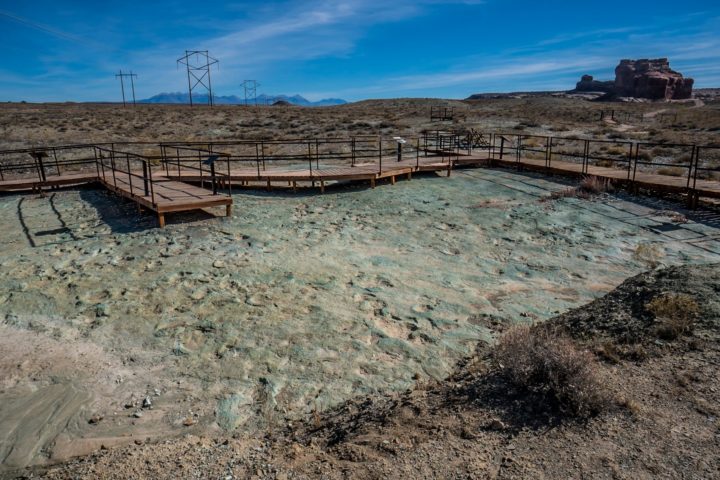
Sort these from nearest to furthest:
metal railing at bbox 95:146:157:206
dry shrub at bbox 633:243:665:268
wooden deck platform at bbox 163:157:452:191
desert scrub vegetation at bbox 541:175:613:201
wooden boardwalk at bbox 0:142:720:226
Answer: dry shrub at bbox 633:243:665:268 → metal railing at bbox 95:146:157:206 → wooden boardwalk at bbox 0:142:720:226 → desert scrub vegetation at bbox 541:175:613:201 → wooden deck platform at bbox 163:157:452:191

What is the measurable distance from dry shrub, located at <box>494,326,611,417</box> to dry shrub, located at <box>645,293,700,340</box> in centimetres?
105

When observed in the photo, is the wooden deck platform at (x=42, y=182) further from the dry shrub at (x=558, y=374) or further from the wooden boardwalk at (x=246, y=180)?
the dry shrub at (x=558, y=374)

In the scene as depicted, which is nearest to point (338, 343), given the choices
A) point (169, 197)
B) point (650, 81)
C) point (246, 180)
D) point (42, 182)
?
point (169, 197)

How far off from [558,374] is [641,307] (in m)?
2.42

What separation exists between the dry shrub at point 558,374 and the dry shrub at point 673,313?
1.05m

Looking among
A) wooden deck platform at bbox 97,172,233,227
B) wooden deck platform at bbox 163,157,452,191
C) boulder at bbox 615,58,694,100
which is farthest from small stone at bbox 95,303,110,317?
boulder at bbox 615,58,694,100

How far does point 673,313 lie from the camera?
Answer: 5.40 meters

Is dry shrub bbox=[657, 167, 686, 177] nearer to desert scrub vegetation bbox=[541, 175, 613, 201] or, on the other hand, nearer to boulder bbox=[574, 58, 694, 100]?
desert scrub vegetation bbox=[541, 175, 613, 201]

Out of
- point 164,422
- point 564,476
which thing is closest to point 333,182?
point 164,422

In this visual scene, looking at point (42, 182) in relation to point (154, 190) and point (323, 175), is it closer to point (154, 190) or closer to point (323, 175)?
point (154, 190)

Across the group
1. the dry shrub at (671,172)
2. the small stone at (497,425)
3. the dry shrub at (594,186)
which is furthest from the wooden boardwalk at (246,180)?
the small stone at (497,425)

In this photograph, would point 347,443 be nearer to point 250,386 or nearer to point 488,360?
point 250,386

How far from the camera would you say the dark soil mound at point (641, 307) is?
5289 millimetres

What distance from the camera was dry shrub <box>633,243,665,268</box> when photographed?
8906 mm
